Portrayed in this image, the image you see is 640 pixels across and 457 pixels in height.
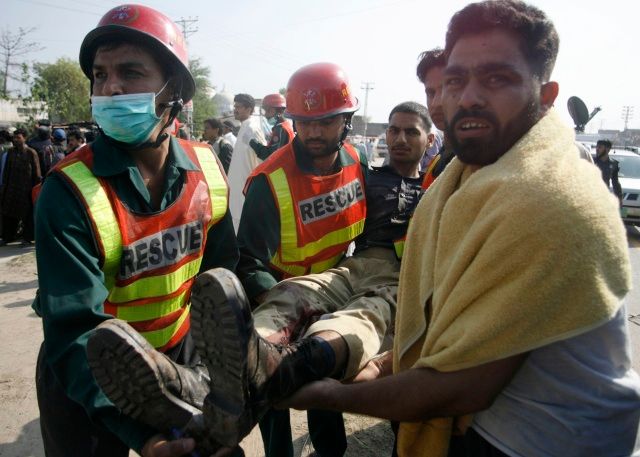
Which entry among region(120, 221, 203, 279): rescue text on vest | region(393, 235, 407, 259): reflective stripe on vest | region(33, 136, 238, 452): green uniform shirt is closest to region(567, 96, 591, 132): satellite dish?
region(393, 235, 407, 259): reflective stripe on vest

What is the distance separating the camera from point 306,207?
270 centimetres

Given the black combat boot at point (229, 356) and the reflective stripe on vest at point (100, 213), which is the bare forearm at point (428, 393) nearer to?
the black combat boot at point (229, 356)

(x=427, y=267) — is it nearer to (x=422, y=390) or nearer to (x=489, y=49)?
(x=422, y=390)

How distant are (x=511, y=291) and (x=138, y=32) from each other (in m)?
1.66

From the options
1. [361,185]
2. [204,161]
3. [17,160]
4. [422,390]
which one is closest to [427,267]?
[422,390]

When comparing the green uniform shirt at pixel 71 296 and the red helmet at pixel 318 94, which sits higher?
Answer: the red helmet at pixel 318 94

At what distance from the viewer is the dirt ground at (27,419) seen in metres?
3.06

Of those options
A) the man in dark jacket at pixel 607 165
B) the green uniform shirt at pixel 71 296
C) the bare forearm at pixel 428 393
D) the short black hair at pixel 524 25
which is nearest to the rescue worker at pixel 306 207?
the green uniform shirt at pixel 71 296

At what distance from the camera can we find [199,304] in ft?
4.57

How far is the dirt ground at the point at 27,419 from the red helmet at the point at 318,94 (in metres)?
2.15

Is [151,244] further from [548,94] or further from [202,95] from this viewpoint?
[202,95]

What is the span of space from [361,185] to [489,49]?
1.65 metres

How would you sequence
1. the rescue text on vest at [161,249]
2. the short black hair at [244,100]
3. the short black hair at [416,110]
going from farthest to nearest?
the short black hair at [244,100] → the short black hair at [416,110] → the rescue text on vest at [161,249]

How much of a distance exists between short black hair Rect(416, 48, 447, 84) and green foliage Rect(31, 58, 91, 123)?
41.3m
